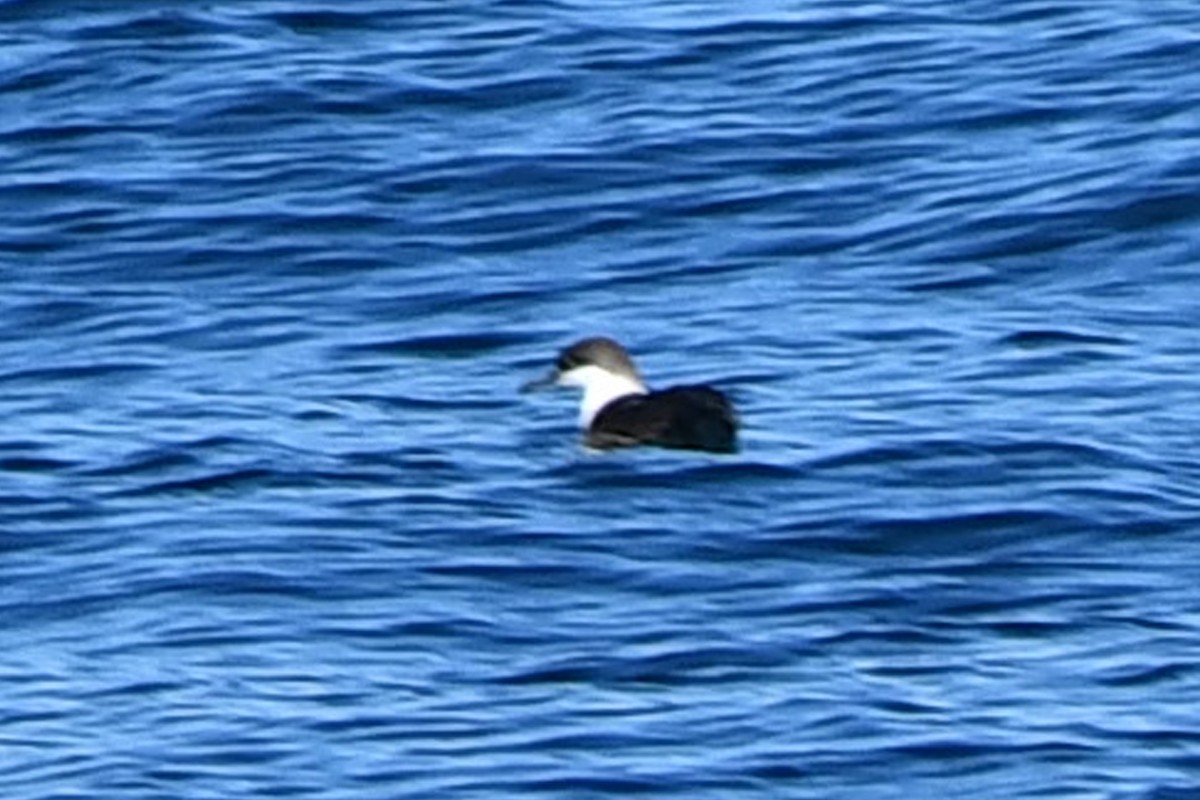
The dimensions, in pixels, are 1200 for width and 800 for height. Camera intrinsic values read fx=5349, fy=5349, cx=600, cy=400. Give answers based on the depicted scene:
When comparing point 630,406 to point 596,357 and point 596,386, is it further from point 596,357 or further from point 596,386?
point 596,357

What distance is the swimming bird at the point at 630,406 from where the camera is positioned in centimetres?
1648

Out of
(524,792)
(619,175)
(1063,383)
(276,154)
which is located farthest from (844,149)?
(524,792)

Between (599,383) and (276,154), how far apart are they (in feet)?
15.4

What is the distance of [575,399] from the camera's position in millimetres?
17172

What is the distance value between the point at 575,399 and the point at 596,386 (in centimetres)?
31

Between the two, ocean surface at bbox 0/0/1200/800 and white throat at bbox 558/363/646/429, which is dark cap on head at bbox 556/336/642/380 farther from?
ocean surface at bbox 0/0/1200/800

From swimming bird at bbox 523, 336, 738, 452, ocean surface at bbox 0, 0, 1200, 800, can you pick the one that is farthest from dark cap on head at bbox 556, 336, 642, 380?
ocean surface at bbox 0, 0, 1200, 800

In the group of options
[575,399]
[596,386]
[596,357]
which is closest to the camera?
[596,386]

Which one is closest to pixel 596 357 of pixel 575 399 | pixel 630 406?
pixel 575 399

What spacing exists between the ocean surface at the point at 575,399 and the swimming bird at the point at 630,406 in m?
0.12

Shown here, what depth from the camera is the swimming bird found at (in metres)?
16.5

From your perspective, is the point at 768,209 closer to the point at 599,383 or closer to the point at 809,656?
the point at 599,383

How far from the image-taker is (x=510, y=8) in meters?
23.6

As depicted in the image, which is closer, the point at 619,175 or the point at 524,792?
the point at 524,792
